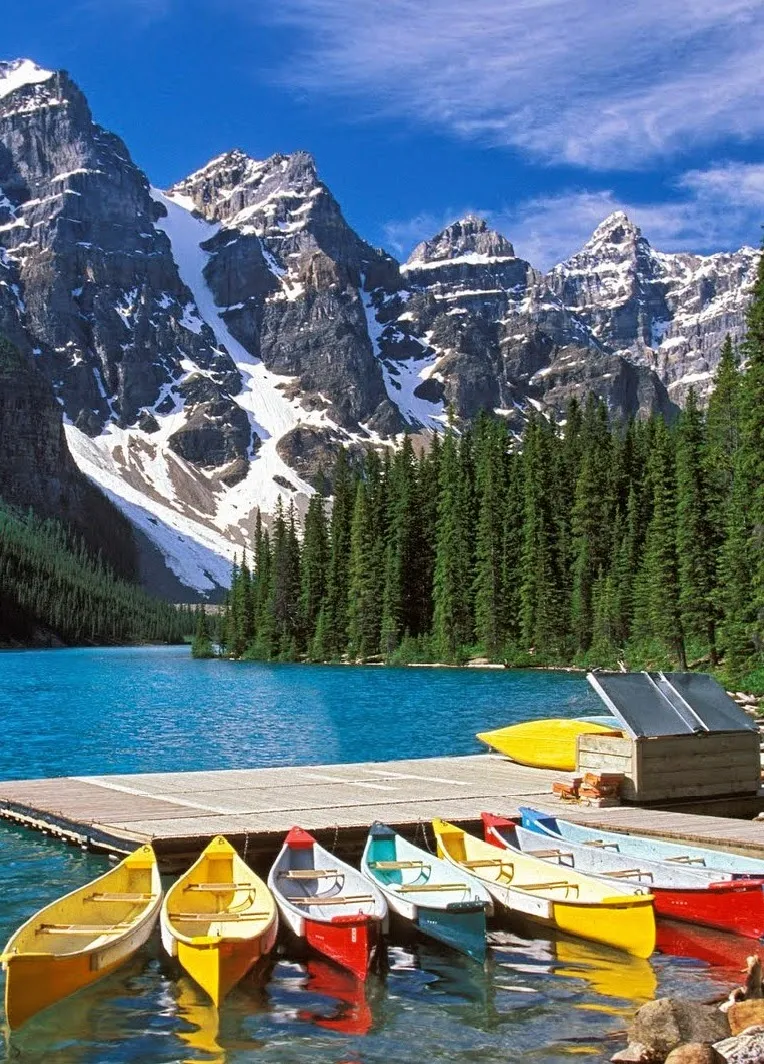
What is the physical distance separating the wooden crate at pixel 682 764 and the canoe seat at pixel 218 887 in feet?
29.7

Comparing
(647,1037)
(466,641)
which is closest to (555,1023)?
(647,1037)

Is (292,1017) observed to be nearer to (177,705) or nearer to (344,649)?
(177,705)

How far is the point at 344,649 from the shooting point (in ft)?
Result: 364

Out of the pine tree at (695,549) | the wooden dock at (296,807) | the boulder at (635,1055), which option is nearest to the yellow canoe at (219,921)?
the wooden dock at (296,807)

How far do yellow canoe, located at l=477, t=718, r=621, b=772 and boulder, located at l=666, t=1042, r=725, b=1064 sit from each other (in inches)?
643

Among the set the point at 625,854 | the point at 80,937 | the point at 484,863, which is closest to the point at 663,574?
the point at 625,854

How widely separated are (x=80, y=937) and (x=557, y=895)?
6.37 meters

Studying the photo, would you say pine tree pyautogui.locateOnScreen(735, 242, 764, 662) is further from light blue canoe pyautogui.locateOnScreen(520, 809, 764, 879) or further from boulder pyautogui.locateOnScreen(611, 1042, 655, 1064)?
boulder pyautogui.locateOnScreen(611, 1042, 655, 1064)

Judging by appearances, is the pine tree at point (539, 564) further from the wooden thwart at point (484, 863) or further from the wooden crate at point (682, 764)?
the wooden thwart at point (484, 863)

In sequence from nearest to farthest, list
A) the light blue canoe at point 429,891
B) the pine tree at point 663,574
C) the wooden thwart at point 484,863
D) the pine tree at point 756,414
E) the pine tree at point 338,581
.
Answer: the light blue canoe at point 429,891, the wooden thwart at point 484,863, the pine tree at point 756,414, the pine tree at point 663,574, the pine tree at point 338,581

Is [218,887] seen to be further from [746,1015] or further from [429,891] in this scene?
[746,1015]

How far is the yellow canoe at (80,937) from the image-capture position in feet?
41.7

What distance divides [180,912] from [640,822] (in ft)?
28.5

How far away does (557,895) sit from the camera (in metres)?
16.2
